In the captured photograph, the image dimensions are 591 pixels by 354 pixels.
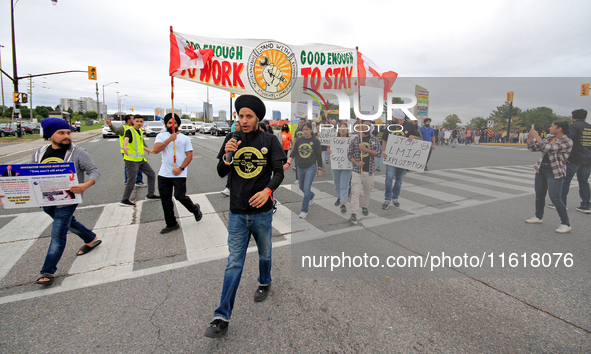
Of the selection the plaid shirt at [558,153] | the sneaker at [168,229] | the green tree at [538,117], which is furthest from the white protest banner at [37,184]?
the green tree at [538,117]

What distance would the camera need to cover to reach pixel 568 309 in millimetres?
2938

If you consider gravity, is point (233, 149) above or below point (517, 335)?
above

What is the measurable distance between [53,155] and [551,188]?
7.33 m

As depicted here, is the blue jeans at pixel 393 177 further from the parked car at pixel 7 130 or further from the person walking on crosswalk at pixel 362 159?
the parked car at pixel 7 130

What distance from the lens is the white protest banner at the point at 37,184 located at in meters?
3.38

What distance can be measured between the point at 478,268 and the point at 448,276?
523mm

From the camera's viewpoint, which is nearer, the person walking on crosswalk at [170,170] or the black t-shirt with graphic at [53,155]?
the black t-shirt with graphic at [53,155]

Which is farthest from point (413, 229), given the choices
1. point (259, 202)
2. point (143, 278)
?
point (143, 278)

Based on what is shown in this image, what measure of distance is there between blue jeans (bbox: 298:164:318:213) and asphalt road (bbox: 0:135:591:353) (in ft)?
1.07

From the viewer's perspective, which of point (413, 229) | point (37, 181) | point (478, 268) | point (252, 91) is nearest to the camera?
point (37, 181)

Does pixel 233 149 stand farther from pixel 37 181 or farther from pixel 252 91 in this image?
pixel 252 91

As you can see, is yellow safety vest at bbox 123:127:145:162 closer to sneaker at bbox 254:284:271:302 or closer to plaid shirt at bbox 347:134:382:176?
plaid shirt at bbox 347:134:382:176

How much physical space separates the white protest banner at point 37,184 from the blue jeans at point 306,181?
3698 millimetres

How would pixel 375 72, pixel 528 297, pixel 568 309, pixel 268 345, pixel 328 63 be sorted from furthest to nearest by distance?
pixel 375 72 < pixel 328 63 < pixel 528 297 < pixel 568 309 < pixel 268 345
